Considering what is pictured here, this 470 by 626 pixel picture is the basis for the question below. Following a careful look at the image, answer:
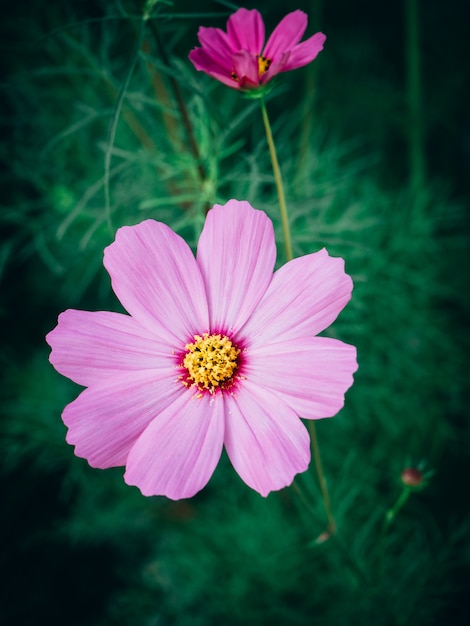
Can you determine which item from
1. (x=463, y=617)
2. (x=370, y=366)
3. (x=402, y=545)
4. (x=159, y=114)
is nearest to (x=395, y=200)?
(x=370, y=366)

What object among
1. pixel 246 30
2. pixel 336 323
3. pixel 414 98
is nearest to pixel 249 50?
pixel 246 30

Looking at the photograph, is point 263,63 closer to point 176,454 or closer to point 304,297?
point 304,297

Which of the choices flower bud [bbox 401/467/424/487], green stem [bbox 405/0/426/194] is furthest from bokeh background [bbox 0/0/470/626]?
flower bud [bbox 401/467/424/487]

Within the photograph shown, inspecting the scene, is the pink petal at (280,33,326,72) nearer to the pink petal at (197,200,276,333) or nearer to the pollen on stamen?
the pink petal at (197,200,276,333)

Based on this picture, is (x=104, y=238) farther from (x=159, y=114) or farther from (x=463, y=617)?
(x=463, y=617)

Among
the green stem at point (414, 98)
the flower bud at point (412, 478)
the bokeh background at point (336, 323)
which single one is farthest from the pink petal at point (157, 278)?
the green stem at point (414, 98)
